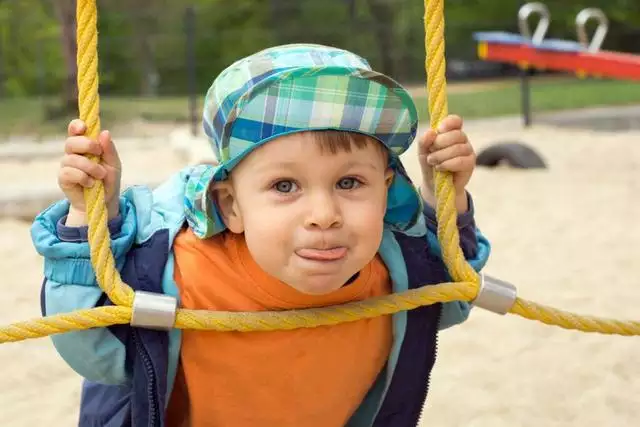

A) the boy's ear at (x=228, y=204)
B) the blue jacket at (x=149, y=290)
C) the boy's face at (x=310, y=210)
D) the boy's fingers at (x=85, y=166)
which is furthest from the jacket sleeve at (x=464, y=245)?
the boy's fingers at (x=85, y=166)

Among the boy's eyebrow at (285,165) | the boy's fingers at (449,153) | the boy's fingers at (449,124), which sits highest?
the boy's fingers at (449,124)

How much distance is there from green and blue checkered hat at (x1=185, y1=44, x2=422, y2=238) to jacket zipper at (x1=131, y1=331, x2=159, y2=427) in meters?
0.29

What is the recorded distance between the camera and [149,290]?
5.42ft

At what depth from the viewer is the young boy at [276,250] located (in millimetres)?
1500

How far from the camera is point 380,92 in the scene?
1.53m

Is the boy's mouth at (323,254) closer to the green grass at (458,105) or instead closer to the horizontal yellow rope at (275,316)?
the horizontal yellow rope at (275,316)

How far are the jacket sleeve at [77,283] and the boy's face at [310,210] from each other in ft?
0.85

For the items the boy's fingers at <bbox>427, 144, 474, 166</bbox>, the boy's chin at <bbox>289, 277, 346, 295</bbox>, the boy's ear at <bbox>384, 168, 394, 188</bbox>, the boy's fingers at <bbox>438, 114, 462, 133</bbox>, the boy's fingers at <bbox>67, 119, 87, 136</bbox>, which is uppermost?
the boy's fingers at <bbox>438, 114, 462, 133</bbox>

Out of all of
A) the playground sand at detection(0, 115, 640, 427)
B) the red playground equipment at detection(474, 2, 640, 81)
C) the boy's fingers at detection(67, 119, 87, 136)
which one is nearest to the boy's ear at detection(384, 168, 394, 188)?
the boy's fingers at detection(67, 119, 87, 136)

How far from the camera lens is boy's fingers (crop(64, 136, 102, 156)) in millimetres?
1534

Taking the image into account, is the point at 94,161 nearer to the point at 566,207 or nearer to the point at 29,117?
the point at 566,207

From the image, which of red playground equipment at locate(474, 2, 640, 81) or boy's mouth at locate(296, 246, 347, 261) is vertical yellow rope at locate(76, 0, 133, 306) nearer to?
A: boy's mouth at locate(296, 246, 347, 261)

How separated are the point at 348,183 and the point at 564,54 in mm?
8114

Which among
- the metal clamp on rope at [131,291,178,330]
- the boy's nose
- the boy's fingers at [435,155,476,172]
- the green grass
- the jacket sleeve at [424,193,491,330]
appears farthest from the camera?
the green grass
